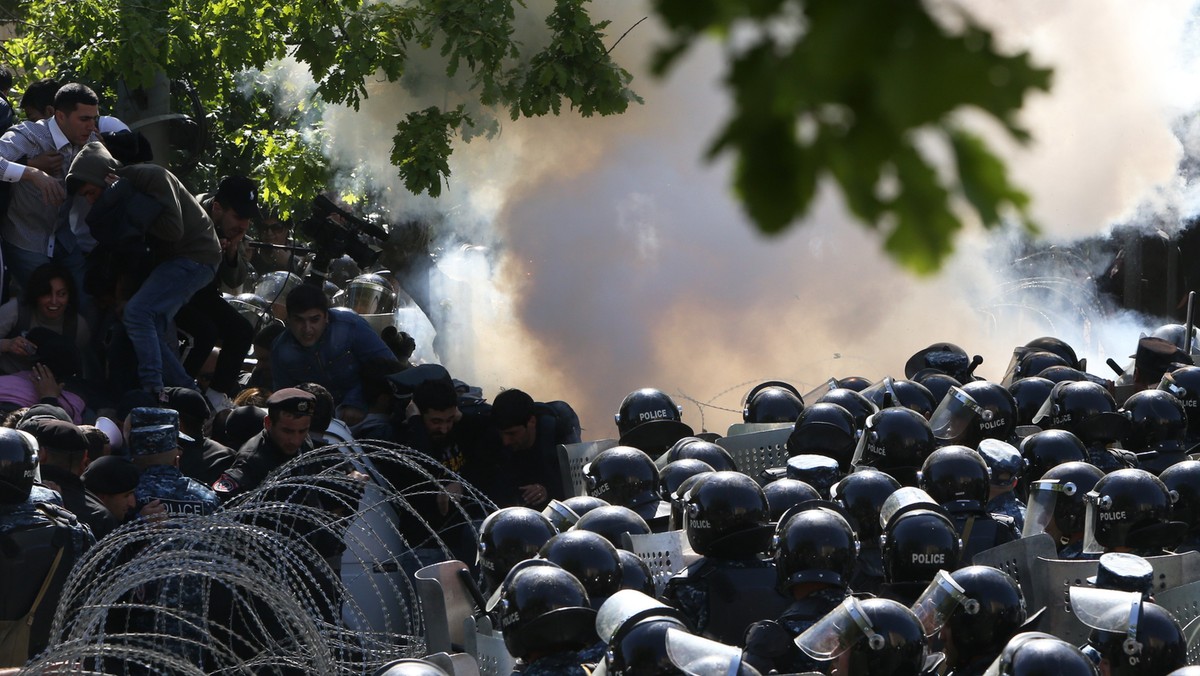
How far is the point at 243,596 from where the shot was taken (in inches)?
223

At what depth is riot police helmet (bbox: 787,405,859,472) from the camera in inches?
321

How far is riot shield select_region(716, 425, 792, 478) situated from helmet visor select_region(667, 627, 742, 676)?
4349mm

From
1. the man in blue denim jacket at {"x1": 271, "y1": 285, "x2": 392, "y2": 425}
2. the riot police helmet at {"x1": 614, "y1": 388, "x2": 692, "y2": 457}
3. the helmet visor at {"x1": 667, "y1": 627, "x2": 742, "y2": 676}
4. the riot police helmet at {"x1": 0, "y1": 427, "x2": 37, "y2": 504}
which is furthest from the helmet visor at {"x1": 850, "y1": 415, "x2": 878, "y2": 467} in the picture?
the riot police helmet at {"x1": 0, "y1": 427, "x2": 37, "y2": 504}

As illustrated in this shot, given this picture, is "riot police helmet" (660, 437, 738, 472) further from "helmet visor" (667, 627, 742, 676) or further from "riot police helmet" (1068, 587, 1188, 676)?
"helmet visor" (667, 627, 742, 676)

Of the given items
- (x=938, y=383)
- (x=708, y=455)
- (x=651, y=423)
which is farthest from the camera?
(x=938, y=383)

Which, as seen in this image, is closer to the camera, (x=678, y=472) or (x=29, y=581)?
(x=29, y=581)

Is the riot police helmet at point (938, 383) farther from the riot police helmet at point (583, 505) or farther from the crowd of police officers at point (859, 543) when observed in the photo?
the riot police helmet at point (583, 505)

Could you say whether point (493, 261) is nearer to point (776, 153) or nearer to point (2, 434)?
point (2, 434)

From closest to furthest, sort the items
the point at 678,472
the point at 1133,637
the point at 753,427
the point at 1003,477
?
the point at 1133,637 → the point at 678,472 → the point at 1003,477 → the point at 753,427

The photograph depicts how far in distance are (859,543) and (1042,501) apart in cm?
115

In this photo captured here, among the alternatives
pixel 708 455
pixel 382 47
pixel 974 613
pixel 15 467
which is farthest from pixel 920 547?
pixel 382 47

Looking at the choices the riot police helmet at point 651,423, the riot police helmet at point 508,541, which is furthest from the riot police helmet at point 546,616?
the riot police helmet at point 651,423

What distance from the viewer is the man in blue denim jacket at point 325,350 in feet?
27.5

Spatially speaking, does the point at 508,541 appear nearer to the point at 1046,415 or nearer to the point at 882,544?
the point at 882,544
